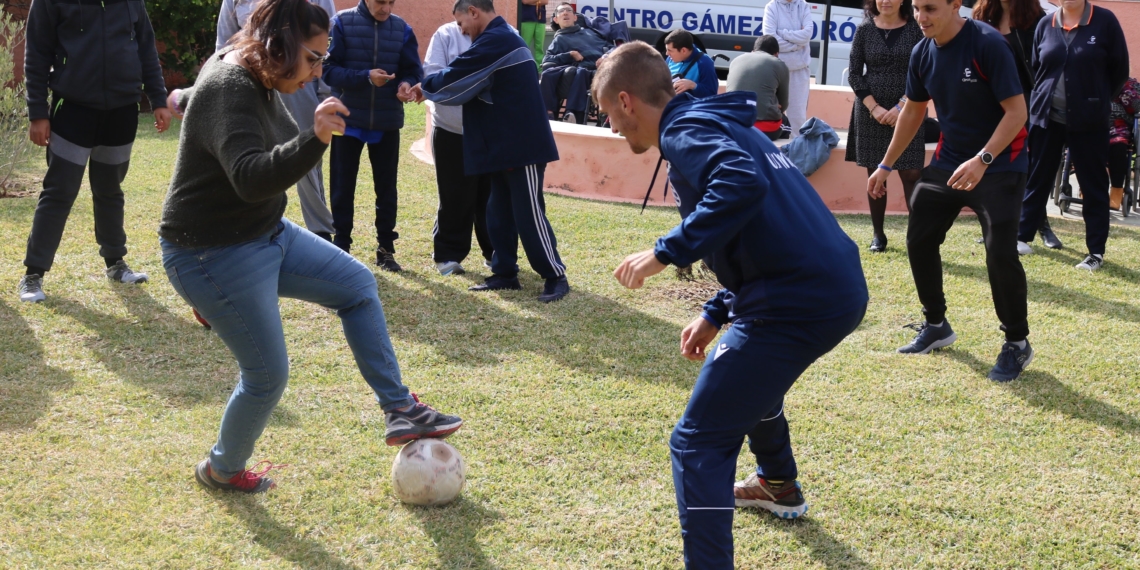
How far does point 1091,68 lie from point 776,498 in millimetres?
5163

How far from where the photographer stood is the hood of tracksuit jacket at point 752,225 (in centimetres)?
264

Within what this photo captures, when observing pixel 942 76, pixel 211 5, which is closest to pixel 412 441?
pixel 942 76

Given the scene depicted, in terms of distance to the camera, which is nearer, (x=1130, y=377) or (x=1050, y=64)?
(x=1130, y=377)

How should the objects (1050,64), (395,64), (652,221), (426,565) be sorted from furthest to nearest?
(652,221) < (1050,64) < (395,64) < (426,565)

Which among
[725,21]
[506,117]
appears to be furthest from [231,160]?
[725,21]

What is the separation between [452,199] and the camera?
698 centimetres

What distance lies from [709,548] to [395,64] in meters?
4.81

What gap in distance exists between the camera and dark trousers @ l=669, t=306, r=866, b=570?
9.40ft

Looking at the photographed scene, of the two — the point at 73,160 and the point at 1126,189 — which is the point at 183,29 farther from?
the point at 1126,189

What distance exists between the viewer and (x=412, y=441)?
3.72 meters

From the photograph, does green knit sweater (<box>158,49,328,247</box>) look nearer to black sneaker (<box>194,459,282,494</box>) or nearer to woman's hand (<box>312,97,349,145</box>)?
woman's hand (<box>312,97,349,145</box>)

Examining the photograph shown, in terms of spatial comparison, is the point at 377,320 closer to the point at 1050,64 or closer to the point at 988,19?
the point at 988,19

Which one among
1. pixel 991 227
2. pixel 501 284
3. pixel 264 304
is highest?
pixel 264 304

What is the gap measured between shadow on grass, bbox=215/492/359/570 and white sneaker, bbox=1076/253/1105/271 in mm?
6071
